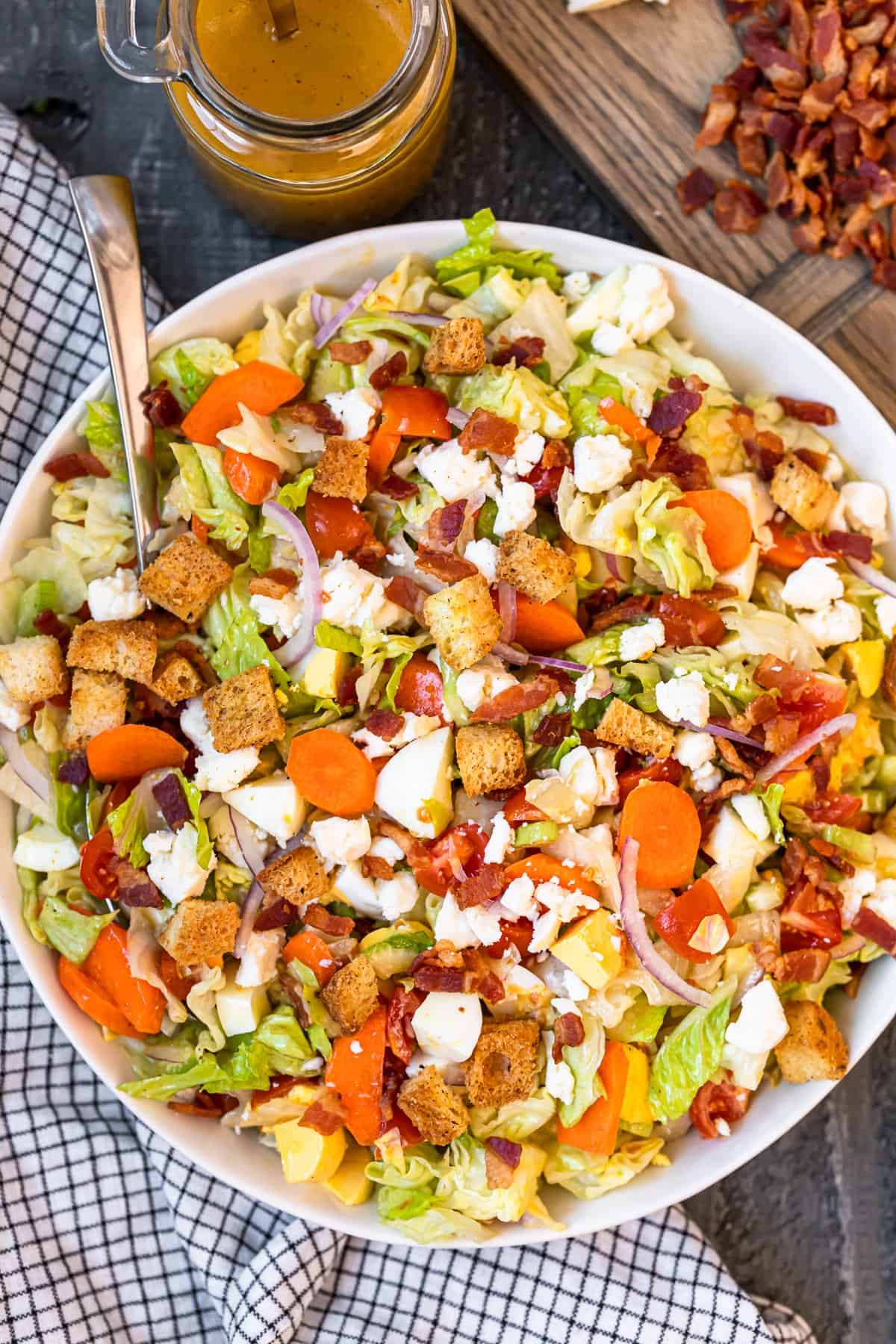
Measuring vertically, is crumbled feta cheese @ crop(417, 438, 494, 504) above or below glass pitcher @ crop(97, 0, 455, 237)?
below

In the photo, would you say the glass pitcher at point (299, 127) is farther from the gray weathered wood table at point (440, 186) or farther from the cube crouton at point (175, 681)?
the cube crouton at point (175, 681)

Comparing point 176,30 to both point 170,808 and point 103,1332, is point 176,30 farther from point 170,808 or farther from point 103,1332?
point 103,1332

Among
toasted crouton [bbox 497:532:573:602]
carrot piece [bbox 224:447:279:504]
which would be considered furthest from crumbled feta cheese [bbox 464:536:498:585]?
carrot piece [bbox 224:447:279:504]

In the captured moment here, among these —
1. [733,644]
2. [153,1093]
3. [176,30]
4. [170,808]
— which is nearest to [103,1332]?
[153,1093]

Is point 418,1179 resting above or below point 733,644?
below

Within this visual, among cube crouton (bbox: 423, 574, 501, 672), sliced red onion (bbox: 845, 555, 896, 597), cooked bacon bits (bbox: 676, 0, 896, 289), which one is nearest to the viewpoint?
cube crouton (bbox: 423, 574, 501, 672)

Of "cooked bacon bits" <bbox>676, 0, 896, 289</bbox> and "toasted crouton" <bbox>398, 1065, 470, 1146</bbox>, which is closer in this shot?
"toasted crouton" <bbox>398, 1065, 470, 1146</bbox>

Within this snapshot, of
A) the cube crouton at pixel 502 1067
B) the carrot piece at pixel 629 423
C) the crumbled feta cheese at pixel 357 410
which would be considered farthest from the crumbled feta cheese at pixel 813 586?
the cube crouton at pixel 502 1067

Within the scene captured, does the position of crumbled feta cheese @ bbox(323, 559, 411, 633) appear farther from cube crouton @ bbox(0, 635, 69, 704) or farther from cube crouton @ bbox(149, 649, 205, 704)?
cube crouton @ bbox(0, 635, 69, 704)
